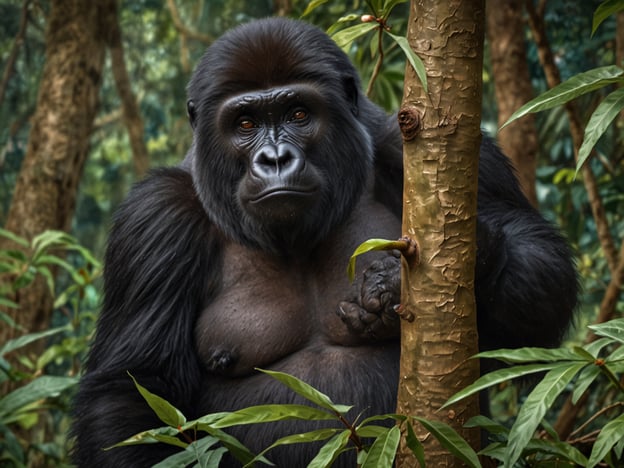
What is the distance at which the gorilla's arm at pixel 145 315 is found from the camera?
270 centimetres

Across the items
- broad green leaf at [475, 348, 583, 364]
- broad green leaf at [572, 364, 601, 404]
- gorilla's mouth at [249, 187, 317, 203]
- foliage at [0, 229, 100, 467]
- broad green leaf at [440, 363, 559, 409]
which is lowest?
foliage at [0, 229, 100, 467]

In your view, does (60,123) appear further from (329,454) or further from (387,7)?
(329,454)

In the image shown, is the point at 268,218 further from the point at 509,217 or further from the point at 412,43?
the point at 412,43

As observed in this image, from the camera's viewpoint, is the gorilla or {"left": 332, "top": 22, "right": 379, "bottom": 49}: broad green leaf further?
the gorilla

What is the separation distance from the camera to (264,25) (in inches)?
112

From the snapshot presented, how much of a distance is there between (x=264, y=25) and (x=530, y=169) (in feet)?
6.31

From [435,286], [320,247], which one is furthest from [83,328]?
[435,286]

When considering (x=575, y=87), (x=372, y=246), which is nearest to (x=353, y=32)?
(x=575, y=87)

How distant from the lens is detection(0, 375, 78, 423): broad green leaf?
3.04m

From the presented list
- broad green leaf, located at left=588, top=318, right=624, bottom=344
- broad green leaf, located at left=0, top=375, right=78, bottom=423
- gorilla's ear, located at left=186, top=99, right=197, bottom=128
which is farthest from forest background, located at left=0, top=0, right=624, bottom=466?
broad green leaf, located at left=588, top=318, right=624, bottom=344

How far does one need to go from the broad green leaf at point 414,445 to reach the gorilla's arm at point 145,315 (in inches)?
45.4

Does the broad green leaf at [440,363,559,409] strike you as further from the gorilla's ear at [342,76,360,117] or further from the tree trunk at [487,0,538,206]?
the tree trunk at [487,0,538,206]

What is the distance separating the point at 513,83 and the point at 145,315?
2367mm

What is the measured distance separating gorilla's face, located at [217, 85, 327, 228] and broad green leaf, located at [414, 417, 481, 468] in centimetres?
102
